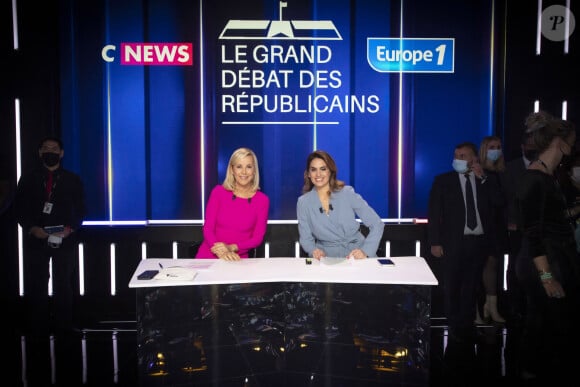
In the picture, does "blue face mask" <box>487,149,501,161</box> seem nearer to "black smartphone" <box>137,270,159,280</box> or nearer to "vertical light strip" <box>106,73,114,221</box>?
"black smartphone" <box>137,270,159,280</box>

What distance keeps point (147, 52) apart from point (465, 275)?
346cm

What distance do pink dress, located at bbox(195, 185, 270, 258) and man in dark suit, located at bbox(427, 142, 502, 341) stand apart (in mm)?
1607

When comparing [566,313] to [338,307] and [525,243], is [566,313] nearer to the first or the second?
[525,243]

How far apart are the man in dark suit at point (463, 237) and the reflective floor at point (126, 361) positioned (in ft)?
0.71

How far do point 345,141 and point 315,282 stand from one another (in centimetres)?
245

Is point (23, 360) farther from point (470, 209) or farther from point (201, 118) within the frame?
point (470, 209)

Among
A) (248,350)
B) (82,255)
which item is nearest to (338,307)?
(248,350)

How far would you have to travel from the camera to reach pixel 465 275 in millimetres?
4773

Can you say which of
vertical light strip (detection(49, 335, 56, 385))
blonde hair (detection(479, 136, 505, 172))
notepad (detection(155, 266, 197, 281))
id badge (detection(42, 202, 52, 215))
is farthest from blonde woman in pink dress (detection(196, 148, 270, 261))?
blonde hair (detection(479, 136, 505, 172))

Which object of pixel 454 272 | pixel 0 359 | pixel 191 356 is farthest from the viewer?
pixel 454 272

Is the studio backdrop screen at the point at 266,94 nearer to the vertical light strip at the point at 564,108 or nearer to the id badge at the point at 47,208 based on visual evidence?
the id badge at the point at 47,208

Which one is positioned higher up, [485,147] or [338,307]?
[485,147]

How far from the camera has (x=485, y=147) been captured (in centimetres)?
513

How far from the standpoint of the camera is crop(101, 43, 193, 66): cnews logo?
5.30 meters
